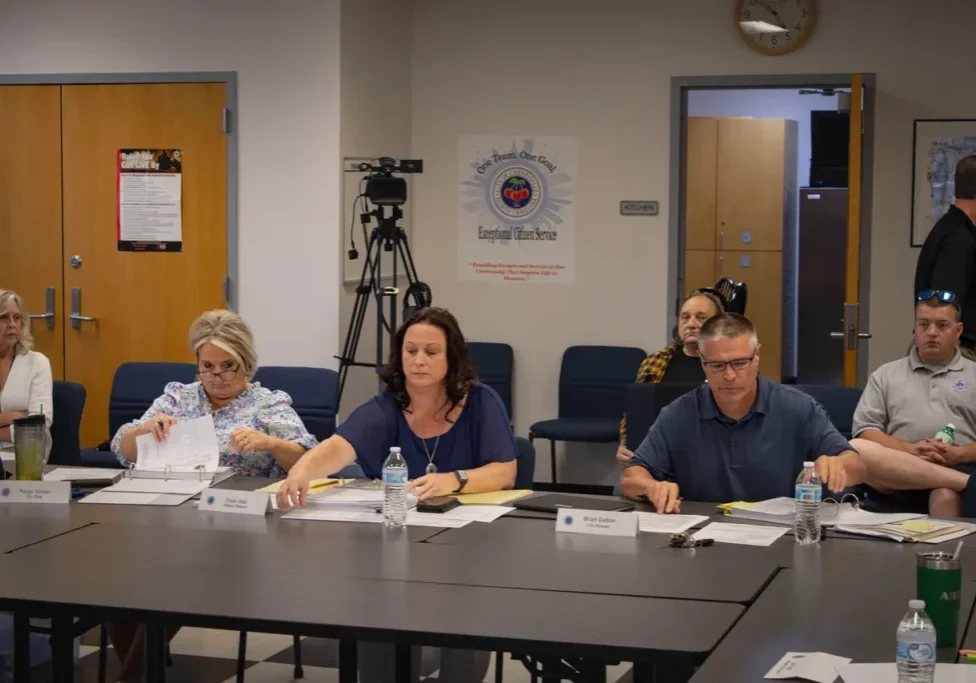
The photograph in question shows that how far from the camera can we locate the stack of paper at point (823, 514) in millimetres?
3418

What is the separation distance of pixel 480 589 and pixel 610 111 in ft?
16.0

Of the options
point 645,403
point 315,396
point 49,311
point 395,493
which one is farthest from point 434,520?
point 49,311

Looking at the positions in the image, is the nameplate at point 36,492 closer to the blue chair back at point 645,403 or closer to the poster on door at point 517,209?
the blue chair back at point 645,403

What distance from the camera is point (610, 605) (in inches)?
104

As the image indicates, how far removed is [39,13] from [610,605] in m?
5.37

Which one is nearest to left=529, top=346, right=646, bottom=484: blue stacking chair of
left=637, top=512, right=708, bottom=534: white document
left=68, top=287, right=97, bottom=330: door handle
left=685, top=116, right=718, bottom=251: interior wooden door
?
left=68, top=287, right=97, bottom=330: door handle

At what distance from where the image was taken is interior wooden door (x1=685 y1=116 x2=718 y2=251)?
9.49m

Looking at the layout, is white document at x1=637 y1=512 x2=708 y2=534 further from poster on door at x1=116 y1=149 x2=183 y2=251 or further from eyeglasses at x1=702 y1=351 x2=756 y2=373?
poster on door at x1=116 y1=149 x2=183 y2=251

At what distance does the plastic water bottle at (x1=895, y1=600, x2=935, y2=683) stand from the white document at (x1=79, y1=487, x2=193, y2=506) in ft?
7.65

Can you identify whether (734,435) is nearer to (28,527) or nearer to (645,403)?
(645,403)

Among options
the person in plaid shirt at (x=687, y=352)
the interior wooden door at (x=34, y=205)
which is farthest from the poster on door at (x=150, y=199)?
the person in plaid shirt at (x=687, y=352)

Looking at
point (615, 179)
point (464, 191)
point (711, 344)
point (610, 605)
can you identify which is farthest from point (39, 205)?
point (610, 605)

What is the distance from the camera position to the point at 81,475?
4191 mm

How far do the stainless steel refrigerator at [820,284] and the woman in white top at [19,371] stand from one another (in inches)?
256
